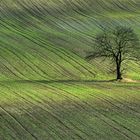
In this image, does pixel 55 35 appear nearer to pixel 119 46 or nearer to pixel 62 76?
pixel 62 76

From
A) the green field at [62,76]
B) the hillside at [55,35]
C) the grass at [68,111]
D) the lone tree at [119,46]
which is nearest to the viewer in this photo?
the grass at [68,111]

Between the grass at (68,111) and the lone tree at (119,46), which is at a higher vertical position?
the lone tree at (119,46)

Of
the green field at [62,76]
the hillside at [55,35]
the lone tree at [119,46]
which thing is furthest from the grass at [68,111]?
the hillside at [55,35]

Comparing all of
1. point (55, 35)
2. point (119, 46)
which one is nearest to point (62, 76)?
point (119, 46)

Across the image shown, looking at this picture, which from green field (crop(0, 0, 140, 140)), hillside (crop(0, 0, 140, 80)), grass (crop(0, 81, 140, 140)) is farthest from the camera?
hillside (crop(0, 0, 140, 80))

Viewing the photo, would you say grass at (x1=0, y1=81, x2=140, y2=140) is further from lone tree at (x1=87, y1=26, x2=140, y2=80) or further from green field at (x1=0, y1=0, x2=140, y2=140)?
lone tree at (x1=87, y1=26, x2=140, y2=80)

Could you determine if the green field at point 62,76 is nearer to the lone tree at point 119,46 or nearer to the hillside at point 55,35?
the hillside at point 55,35

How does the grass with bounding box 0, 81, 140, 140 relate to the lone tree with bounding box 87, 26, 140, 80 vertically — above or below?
below

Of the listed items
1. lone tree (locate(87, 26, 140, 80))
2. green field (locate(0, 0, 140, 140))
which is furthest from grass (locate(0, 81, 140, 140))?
lone tree (locate(87, 26, 140, 80))

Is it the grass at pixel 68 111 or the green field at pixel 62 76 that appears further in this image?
the green field at pixel 62 76
